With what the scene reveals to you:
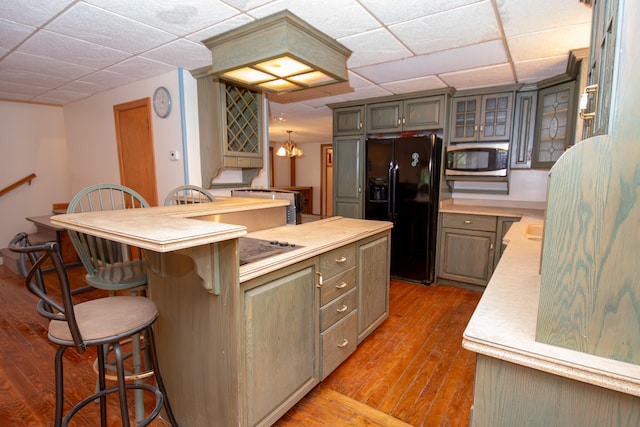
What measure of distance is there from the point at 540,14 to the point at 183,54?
8.14ft

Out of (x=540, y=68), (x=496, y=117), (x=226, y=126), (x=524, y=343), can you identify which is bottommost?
(x=524, y=343)

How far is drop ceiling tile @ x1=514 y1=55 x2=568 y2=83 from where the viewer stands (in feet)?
8.87

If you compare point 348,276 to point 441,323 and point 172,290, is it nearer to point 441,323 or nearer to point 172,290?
point 172,290

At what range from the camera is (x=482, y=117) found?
11.7 ft

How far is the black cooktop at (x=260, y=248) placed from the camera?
1529 millimetres

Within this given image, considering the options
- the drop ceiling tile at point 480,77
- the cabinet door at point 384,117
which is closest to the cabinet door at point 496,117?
the drop ceiling tile at point 480,77

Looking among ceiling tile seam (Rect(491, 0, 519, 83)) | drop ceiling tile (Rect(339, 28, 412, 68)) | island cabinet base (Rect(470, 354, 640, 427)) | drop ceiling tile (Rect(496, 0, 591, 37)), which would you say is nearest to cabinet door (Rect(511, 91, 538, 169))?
ceiling tile seam (Rect(491, 0, 519, 83))

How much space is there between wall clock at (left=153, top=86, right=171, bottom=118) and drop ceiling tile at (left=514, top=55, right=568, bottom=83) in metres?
3.13

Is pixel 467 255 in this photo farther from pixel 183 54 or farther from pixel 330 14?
pixel 183 54

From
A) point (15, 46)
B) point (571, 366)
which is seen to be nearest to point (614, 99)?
point (571, 366)

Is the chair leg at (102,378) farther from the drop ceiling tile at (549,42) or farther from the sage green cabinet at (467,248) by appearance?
the sage green cabinet at (467,248)

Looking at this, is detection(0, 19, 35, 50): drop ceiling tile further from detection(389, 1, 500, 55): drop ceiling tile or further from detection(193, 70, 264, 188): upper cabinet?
detection(389, 1, 500, 55): drop ceiling tile

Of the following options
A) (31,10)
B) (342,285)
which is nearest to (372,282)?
(342,285)

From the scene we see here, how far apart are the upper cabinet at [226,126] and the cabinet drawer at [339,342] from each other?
183 cm
